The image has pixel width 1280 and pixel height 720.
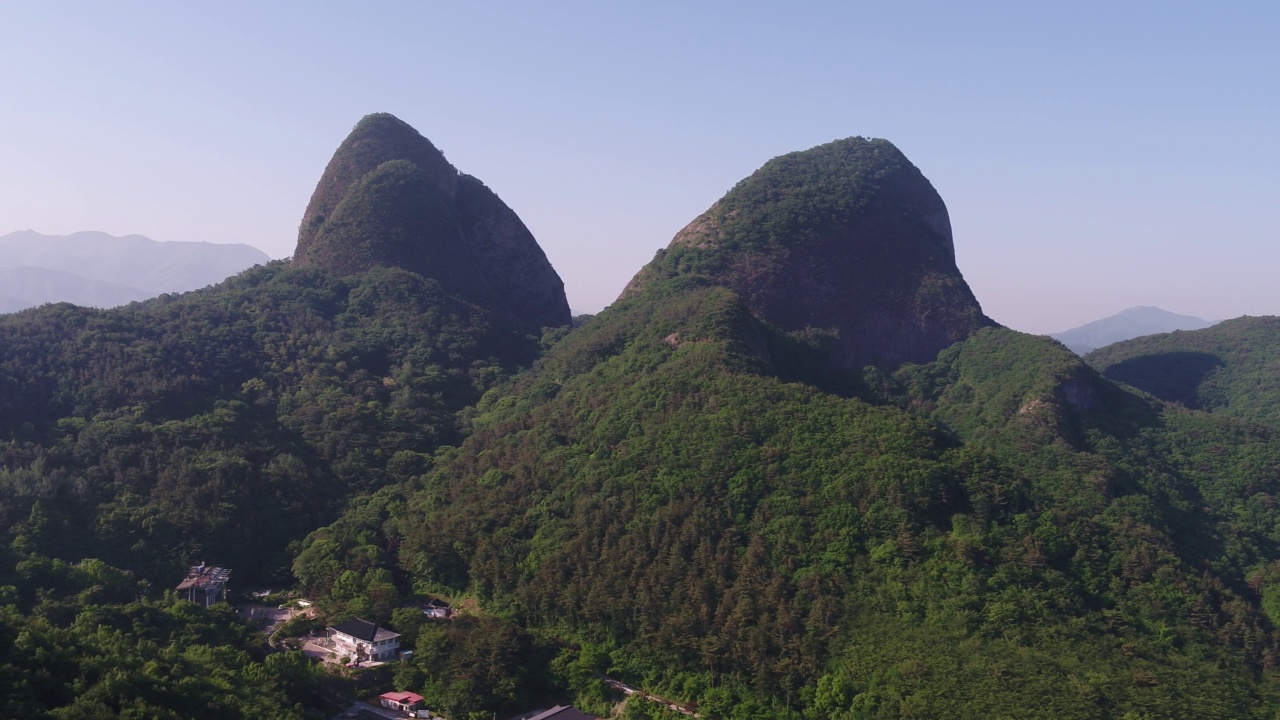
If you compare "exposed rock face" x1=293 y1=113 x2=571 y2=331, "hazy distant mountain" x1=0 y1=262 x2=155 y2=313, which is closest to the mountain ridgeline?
"exposed rock face" x1=293 y1=113 x2=571 y2=331

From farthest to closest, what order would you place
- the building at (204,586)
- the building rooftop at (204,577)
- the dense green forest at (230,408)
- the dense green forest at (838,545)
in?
the dense green forest at (230,408) < the building rooftop at (204,577) < the building at (204,586) < the dense green forest at (838,545)

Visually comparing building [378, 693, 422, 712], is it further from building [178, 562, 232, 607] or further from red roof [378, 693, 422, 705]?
building [178, 562, 232, 607]

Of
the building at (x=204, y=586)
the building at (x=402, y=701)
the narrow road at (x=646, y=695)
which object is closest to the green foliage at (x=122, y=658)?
the building at (x=204, y=586)

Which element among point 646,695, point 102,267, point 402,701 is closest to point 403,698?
point 402,701

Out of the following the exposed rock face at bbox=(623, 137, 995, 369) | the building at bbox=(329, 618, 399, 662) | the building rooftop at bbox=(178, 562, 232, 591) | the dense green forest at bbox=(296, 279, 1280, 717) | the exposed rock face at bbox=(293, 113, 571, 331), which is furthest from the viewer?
the exposed rock face at bbox=(293, 113, 571, 331)

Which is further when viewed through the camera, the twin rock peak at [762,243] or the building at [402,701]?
the twin rock peak at [762,243]

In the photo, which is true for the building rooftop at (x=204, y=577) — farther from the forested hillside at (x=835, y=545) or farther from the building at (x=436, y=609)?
the building at (x=436, y=609)

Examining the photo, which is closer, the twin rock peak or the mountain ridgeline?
the mountain ridgeline
